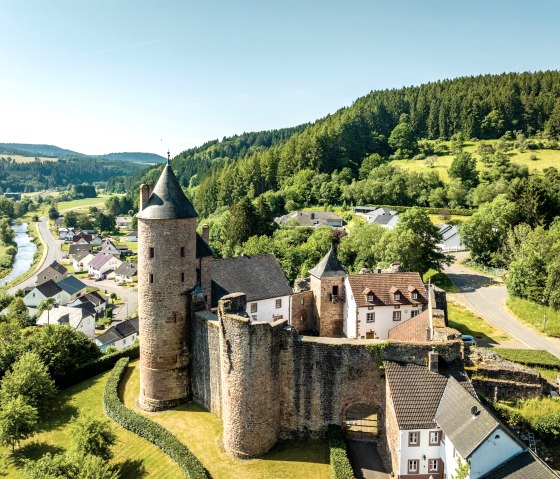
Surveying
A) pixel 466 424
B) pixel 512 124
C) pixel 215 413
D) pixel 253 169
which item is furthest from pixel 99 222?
pixel 466 424

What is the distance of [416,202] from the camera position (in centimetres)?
9938

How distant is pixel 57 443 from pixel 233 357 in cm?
1607

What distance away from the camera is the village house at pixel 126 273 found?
102 metres

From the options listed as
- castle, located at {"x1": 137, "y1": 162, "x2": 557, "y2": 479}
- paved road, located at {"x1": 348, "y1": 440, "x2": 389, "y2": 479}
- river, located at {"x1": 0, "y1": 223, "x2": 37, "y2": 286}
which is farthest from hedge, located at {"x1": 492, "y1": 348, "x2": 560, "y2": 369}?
river, located at {"x1": 0, "y1": 223, "x2": 37, "y2": 286}

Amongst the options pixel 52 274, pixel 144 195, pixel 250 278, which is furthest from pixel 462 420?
pixel 52 274

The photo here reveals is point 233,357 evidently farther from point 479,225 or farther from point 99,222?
point 99,222

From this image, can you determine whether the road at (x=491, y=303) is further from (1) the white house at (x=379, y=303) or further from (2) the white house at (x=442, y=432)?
(2) the white house at (x=442, y=432)

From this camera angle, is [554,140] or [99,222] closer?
[554,140]

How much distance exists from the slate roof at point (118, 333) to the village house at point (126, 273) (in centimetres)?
4053

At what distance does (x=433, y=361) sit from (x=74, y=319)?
5641 centimetres

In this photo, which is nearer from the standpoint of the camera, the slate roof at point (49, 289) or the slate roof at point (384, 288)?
the slate roof at point (384, 288)

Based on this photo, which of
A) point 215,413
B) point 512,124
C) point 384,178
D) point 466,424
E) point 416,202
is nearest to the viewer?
point 466,424

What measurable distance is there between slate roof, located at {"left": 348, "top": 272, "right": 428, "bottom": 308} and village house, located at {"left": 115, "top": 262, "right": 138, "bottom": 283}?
7244 centimetres

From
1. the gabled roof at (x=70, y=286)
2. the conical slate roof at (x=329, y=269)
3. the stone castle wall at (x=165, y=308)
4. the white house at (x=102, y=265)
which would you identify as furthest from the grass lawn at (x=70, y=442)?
the white house at (x=102, y=265)
